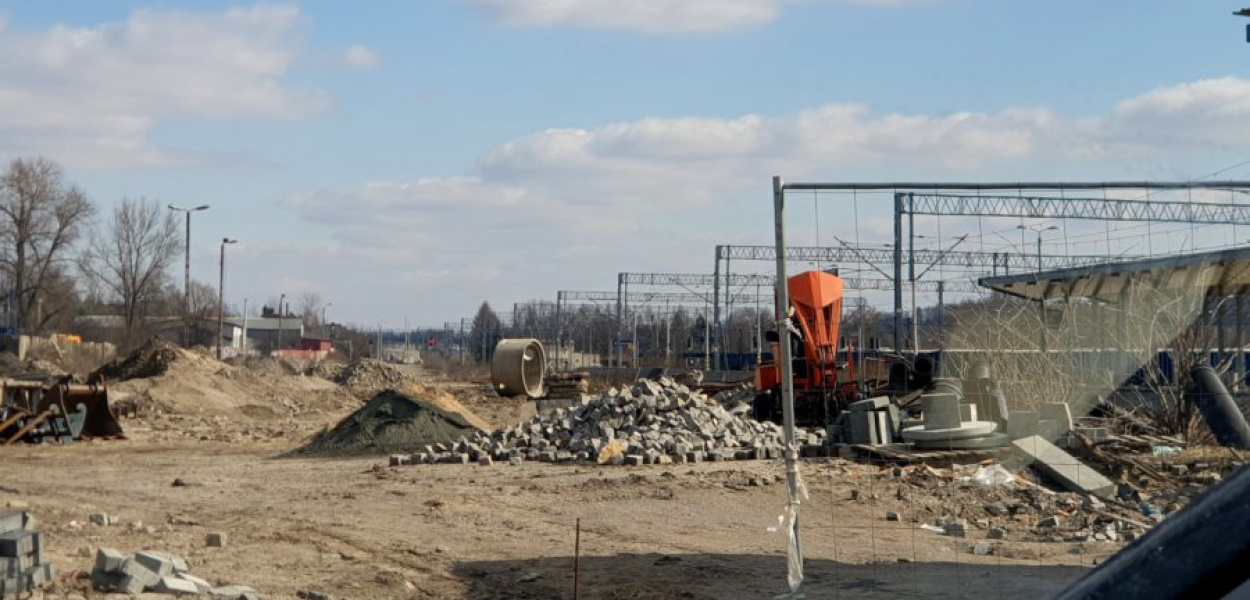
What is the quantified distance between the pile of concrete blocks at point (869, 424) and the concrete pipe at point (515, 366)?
48.3 ft

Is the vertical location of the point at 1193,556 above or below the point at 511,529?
above

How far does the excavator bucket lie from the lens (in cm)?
2734

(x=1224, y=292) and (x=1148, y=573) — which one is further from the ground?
(x=1224, y=292)

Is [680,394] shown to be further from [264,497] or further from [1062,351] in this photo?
[264,497]

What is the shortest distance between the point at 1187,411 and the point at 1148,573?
20.8 metres

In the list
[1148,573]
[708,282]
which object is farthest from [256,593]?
[708,282]

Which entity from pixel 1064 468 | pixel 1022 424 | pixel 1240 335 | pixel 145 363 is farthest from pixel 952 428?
pixel 145 363

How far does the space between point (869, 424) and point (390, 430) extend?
10339mm

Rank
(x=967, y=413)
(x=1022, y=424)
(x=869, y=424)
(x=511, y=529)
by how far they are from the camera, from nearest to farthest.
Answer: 1. (x=511, y=529)
2. (x=1022, y=424)
3. (x=967, y=413)
4. (x=869, y=424)

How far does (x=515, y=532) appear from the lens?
50.0 ft

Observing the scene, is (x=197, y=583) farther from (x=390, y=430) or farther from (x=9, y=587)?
(x=390, y=430)

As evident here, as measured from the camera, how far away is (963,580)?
37.4 ft

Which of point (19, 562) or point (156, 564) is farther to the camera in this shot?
point (156, 564)

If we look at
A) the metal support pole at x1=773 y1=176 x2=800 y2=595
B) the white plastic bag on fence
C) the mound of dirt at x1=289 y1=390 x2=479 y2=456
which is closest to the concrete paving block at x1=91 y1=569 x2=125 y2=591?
the metal support pole at x1=773 y1=176 x2=800 y2=595
